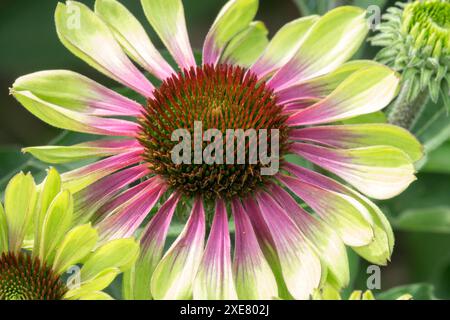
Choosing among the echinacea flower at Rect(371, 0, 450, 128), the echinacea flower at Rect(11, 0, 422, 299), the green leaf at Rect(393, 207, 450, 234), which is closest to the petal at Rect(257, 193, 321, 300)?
the echinacea flower at Rect(11, 0, 422, 299)

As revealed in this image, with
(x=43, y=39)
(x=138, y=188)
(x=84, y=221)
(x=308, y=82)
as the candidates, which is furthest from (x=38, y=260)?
(x=43, y=39)

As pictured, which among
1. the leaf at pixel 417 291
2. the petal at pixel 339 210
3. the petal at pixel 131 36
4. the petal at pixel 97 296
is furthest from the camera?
the leaf at pixel 417 291

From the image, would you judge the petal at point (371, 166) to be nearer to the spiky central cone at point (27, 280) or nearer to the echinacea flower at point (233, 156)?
the echinacea flower at point (233, 156)

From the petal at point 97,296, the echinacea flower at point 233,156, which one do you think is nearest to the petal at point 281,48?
the echinacea flower at point 233,156

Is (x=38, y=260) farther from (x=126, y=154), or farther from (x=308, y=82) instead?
(x=308, y=82)

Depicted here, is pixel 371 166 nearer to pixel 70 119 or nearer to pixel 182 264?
pixel 182 264

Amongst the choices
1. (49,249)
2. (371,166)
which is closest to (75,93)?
(49,249)

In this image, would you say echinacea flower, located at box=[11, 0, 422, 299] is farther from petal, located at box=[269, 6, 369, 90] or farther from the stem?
the stem
